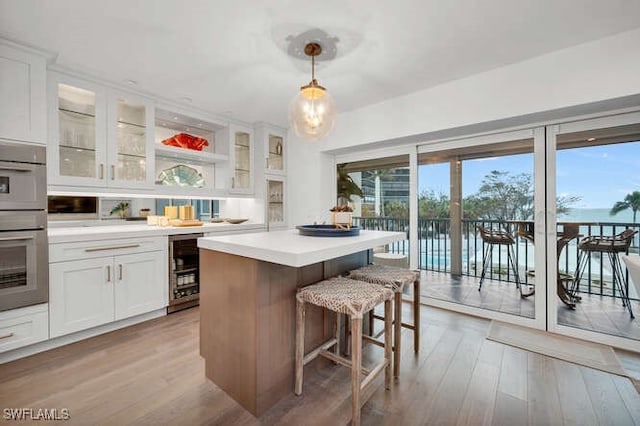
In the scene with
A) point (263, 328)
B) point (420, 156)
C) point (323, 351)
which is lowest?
point (323, 351)

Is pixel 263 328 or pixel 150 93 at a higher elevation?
pixel 150 93

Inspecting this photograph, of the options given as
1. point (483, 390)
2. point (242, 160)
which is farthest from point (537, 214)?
point (242, 160)

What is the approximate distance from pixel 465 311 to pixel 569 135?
6.31 feet

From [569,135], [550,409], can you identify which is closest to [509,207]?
[569,135]

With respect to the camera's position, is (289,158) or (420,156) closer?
(420,156)

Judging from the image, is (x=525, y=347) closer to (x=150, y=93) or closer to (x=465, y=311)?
(x=465, y=311)

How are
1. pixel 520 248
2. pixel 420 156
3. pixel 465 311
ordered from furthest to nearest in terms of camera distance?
pixel 420 156 < pixel 465 311 < pixel 520 248

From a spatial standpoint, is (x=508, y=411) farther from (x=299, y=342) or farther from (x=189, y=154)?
(x=189, y=154)

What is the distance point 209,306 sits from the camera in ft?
5.92

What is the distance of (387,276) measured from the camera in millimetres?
1938

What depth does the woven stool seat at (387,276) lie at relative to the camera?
1882mm

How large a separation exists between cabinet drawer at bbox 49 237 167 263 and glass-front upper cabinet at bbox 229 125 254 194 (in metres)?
1.30

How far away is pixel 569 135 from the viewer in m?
2.43

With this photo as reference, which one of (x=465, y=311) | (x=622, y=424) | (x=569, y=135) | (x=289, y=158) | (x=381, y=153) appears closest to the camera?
(x=622, y=424)
